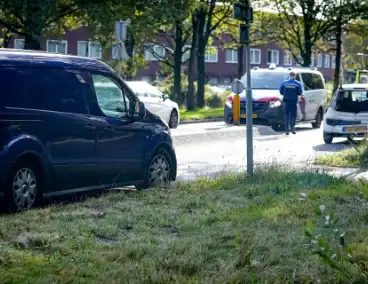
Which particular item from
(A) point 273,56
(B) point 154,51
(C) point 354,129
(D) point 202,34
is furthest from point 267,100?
(A) point 273,56

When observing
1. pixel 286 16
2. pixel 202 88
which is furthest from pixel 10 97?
pixel 286 16

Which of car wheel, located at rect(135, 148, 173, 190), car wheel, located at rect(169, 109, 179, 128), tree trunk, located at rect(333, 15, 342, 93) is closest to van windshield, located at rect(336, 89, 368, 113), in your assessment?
car wheel, located at rect(169, 109, 179, 128)

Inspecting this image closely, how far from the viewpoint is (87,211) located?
30.1 ft

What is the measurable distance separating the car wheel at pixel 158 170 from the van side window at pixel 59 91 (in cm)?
159

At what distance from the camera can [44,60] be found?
1063 cm

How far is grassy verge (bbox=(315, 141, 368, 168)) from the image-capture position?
637 inches

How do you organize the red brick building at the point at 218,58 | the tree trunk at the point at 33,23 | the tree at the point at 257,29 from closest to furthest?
the tree trunk at the point at 33,23
the tree at the point at 257,29
the red brick building at the point at 218,58

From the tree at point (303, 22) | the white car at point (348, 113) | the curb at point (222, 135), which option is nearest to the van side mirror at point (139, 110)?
the curb at point (222, 135)

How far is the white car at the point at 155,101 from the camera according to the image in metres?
27.8

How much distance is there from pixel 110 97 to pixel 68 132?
1.39 metres

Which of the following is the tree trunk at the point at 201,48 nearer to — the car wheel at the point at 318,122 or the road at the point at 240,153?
the car wheel at the point at 318,122

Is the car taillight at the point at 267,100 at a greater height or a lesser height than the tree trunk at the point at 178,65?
lesser

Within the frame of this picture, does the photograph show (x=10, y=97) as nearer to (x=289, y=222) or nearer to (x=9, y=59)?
(x=9, y=59)

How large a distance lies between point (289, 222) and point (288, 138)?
16.6 meters
